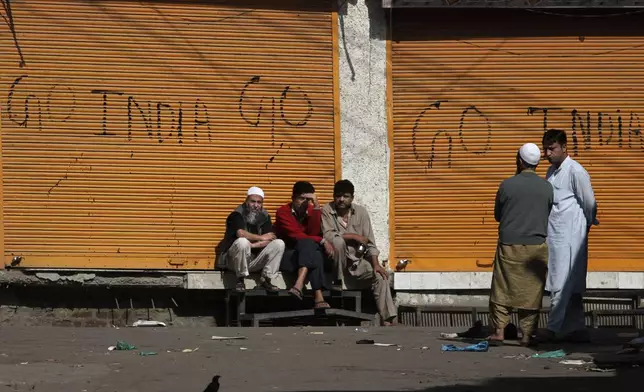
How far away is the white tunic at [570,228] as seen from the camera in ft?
40.4

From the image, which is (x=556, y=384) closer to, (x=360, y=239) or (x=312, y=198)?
(x=360, y=239)

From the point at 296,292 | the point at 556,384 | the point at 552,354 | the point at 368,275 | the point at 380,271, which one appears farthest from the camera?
the point at 368,275

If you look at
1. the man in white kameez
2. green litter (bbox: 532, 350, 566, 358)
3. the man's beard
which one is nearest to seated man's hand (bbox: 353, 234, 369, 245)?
the man's beard

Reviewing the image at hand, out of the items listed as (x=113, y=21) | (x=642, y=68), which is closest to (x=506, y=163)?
(x=642, y=68)

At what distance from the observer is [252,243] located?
15086 mm

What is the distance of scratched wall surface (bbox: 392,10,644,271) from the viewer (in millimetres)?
16094

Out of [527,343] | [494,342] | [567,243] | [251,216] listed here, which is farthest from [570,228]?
[251,216]

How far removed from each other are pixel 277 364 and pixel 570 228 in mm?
3397

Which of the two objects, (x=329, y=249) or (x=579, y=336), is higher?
(x=329, y=249)

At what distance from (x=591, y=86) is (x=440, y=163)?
196 centimetres

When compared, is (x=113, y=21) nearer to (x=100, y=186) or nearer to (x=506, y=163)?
(x=100, y=186)

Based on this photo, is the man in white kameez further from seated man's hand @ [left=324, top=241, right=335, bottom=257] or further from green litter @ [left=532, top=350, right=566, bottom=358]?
seated man's hand @ [left=324, top=241, right=335, bottom=257]

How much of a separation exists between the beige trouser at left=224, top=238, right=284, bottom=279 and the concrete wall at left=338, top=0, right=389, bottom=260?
1.49 meters

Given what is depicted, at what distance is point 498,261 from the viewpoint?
1213cm
